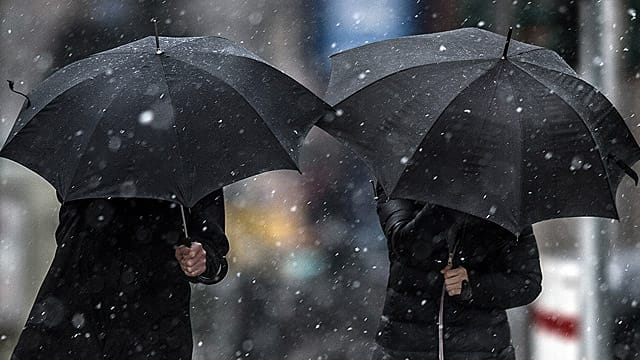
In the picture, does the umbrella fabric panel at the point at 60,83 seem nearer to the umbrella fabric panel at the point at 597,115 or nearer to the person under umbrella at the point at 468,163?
the person under umbrella at the point at 468,163

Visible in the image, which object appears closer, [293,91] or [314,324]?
[293,91]

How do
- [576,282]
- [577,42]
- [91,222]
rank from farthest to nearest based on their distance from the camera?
[577,42], [576,282], [91,222]

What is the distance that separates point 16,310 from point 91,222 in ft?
11.8

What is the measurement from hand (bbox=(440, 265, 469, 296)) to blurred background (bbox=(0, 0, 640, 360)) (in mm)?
3076

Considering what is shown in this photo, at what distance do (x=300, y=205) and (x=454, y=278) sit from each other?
3.75 meters

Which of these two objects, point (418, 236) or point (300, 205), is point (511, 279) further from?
point (300, 205)

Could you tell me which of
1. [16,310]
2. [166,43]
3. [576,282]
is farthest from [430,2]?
[166,43]

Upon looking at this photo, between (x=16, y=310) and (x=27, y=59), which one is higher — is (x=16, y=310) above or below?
below

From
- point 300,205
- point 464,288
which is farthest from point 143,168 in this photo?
point 300,205

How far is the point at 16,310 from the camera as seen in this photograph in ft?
24.9

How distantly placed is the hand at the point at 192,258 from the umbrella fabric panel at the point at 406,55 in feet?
2.43

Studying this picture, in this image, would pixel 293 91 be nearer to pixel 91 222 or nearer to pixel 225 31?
pixel 91 222

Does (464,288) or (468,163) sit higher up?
(468,163)

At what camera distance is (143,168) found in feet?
13.0
